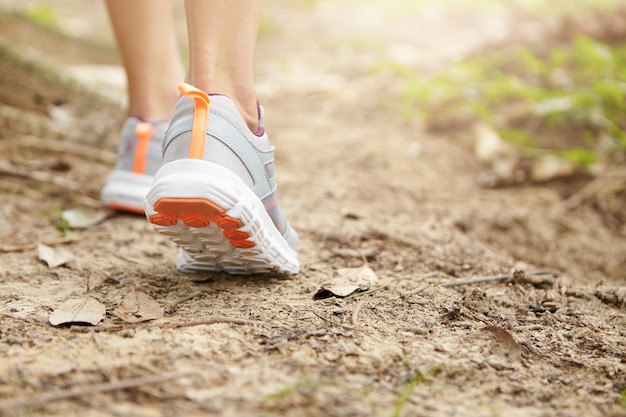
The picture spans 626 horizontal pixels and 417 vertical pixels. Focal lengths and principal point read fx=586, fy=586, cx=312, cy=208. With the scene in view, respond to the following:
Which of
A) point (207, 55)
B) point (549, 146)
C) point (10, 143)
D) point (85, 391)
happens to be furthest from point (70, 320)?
point (549, 146)

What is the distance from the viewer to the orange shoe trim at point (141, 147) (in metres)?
1.95

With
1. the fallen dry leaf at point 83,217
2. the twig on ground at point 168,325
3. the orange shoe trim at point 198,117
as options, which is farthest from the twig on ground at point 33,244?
the orange shoe trim at point 198,117

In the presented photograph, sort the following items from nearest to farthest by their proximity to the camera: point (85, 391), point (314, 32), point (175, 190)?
1. point (85, 391)
2. point (175, 190)
3. point (314, 32)

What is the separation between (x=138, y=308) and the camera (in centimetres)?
127

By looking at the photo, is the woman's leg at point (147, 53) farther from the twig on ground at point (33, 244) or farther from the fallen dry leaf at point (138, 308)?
the fallen dry leaf at point (138, 308)

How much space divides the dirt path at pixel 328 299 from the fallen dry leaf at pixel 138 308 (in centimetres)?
2

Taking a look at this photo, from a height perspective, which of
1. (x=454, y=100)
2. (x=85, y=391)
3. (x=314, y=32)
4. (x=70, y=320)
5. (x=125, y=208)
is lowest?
(x=85, y=391)

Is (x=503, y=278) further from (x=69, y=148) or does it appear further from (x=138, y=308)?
(x=69, y=148)

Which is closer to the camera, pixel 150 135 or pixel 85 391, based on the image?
pixel 85 391

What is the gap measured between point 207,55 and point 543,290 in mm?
1012

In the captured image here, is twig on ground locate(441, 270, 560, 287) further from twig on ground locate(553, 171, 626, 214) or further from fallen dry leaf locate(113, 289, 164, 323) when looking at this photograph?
twig on ground locate(553, 171, 626, 214)

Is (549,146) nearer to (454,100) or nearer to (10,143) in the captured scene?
(454,100)

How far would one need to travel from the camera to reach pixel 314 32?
602 centimetres

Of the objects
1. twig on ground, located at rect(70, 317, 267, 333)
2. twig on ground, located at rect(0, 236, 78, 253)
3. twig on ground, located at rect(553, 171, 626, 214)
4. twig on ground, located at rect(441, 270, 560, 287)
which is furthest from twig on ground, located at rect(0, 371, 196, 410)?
twig on ground, located at rect(553, 171, 626, 214)
